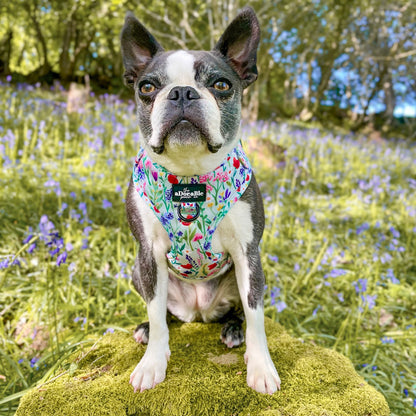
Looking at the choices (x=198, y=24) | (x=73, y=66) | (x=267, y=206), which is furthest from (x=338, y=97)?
(x=267, y=206)

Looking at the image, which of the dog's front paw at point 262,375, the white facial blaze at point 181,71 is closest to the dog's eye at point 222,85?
the white facial blaze at point 181,71

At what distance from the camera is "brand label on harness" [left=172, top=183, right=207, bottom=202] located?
80.5 inches

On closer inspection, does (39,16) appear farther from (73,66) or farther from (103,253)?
(103,253)

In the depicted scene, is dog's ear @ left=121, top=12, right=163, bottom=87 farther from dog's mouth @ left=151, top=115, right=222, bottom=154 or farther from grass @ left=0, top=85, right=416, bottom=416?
grass @ left=0, top=85, right=416, bottom=416

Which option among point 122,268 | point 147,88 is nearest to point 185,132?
point 147,88

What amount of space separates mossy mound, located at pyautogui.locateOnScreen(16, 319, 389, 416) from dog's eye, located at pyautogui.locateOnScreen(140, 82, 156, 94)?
151 cm

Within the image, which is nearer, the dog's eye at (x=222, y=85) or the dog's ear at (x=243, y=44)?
the dog's eye at (x=222, y=85)

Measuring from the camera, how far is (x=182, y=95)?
1.82 m

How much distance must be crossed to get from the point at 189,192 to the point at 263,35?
13348 millimetres

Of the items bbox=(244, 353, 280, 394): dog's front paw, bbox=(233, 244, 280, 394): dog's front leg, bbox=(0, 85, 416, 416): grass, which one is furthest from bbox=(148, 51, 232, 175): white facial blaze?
bbox=(244, 353, 280, 394): dog's front paw

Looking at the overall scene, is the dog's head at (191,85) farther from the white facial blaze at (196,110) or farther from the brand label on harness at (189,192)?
the brand label on harness at (189,192)

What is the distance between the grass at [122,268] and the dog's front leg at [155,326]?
48 cm

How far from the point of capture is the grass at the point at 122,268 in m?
2.84

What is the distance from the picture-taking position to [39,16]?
1634 cm
